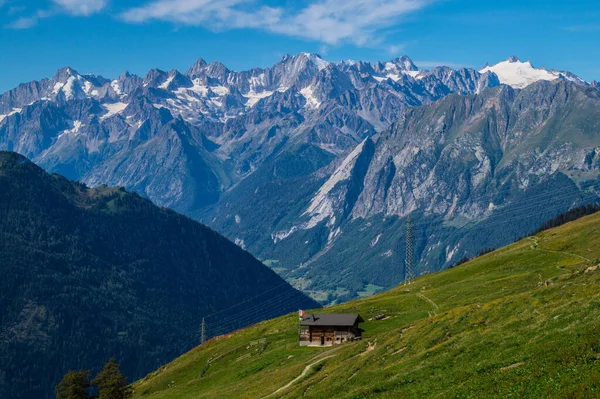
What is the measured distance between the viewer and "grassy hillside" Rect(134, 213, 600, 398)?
47.5 meters

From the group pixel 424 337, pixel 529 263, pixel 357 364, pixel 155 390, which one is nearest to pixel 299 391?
pixel 357 364

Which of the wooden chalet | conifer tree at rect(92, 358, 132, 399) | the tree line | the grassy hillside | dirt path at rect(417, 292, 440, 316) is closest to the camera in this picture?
the grassy hillside

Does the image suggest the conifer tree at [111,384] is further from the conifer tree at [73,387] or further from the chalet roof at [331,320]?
the chalet roof at [331,320]

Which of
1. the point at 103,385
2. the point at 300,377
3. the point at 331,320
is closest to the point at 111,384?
the point at 103,385

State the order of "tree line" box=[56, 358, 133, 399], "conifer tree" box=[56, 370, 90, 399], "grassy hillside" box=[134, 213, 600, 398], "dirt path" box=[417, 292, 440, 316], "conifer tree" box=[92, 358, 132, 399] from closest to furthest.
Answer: "grassy hillside" box=[134, 213, 600, 398], "conifer tree" box=[92, 358, 132, 399], "tree line" box=[56, 358, 133, 399], "conifer tree" box=[56, 370, 90, 399], "dirt path" box=[417, 292, 440, 316]

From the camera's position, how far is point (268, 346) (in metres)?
125

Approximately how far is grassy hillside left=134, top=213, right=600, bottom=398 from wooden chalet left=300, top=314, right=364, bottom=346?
2694 millimetres

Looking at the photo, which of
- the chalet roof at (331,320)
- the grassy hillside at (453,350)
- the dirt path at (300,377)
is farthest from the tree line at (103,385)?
the dirt path at (300,377)

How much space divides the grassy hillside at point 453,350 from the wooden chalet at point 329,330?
2.69m

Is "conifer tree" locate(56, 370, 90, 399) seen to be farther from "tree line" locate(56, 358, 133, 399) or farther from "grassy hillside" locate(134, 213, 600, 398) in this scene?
"grassy hillside" locate(134, 213, 600, 398)

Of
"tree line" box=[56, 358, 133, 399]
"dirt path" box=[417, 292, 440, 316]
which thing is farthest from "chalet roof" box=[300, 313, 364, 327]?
"tree line" box=[56, 358, 133, 399]

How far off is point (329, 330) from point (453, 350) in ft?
174

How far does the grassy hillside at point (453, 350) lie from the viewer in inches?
1871

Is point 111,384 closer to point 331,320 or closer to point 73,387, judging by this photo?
point 73,387
